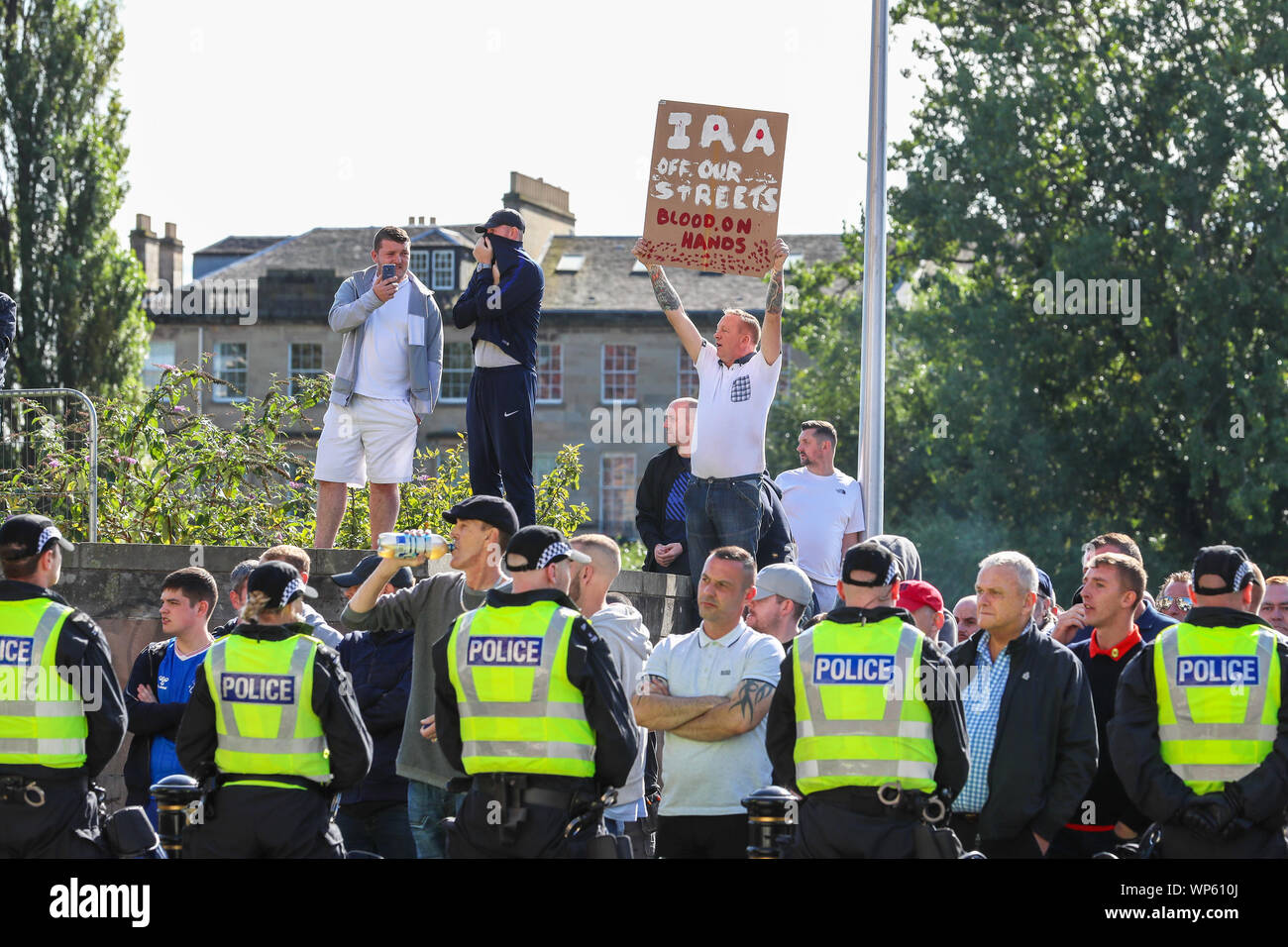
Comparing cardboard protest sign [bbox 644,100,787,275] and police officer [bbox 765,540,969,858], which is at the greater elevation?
cardboard protest sign [bbox 644,100,787,275]

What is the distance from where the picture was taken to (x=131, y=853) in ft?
21.1

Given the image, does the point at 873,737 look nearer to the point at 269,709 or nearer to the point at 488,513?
the point at 488,513

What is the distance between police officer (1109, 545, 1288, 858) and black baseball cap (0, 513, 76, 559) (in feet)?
13.6

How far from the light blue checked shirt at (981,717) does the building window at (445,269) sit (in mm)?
44089

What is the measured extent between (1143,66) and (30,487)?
25.8m

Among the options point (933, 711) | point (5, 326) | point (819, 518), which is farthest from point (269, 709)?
point (819, 518)

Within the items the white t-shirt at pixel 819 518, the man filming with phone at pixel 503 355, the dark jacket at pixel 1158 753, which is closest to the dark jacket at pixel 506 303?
the man filming with phone at pixel 503 355

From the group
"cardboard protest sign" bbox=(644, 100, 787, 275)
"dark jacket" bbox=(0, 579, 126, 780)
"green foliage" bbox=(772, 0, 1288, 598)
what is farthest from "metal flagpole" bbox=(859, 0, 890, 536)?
"green foliage" bbox=(772, 0, 1288, 598)

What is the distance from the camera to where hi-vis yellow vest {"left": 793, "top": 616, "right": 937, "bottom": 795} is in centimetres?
607

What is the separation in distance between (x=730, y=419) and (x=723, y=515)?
20.3 inches

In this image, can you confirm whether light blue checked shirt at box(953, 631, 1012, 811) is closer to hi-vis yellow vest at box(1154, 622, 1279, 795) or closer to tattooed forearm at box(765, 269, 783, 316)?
hi-vis yellow vest at box(1154, 622, 1279, 795)

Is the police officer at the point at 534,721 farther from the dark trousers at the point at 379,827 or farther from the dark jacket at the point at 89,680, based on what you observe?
the dark jacket at the point at 89,680

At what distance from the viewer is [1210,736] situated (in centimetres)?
636
